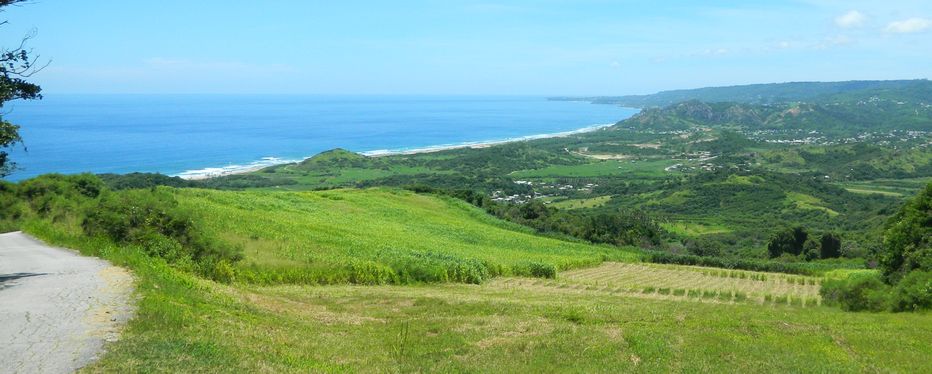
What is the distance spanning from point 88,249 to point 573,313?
1581 cm

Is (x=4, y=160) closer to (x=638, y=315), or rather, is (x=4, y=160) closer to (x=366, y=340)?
(x=366, y=340)

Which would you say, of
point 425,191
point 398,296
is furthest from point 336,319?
point 425,191

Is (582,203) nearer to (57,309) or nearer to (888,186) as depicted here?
(888,186)

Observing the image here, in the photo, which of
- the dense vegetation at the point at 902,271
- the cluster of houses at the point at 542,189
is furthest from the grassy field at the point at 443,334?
the cluster of houses at the point at 542,189

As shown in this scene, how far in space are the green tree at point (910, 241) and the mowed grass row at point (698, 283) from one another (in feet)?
17.5

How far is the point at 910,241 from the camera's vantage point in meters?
29.4

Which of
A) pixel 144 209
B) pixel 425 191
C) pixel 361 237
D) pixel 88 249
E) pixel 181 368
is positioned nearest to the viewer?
pixel 181 368

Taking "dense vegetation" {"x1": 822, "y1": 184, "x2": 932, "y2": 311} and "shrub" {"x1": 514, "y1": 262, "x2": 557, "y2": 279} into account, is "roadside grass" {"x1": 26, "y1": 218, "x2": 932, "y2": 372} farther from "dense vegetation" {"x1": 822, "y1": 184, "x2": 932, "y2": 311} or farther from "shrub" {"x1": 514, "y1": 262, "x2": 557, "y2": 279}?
"shrub" {"x1": 514, "y1": 262, "x2": 557, "y2": 279}

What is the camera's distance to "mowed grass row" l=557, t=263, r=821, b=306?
122ft

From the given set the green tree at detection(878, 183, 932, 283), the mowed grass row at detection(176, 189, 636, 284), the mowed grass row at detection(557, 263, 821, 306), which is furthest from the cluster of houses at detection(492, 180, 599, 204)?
the green tree at detection(878, 183, 932, 283)

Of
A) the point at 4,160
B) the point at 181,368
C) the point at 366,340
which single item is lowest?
the point at 366,340

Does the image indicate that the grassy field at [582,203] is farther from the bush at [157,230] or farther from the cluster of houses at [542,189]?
the bush at [157,230]

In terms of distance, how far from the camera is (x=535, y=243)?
61.1m

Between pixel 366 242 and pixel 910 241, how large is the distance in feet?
91.4
